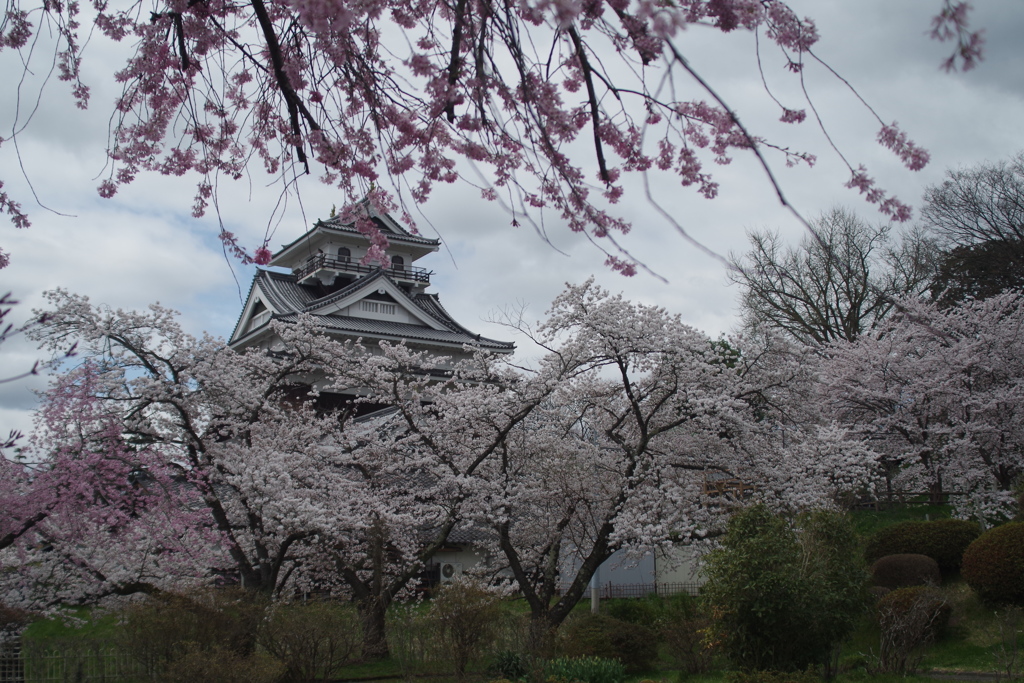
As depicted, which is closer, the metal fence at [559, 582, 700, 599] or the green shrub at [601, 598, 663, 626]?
the green shrub at [601, 598, 663, 626]

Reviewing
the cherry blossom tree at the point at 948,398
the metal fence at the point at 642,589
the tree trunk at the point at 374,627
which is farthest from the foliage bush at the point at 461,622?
the cherry blossom tree at the point at 948,398

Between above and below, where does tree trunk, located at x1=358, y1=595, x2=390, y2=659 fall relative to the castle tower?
below

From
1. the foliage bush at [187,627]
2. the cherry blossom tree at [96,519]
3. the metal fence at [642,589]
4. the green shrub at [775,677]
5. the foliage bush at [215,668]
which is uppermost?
the cherry blossom tree at [96,519]

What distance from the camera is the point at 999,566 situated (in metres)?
11.6

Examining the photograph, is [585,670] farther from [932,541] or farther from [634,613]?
[932,541]

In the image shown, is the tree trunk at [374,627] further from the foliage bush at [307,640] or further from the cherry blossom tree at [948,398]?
the cherry blossom tree at [948,398]

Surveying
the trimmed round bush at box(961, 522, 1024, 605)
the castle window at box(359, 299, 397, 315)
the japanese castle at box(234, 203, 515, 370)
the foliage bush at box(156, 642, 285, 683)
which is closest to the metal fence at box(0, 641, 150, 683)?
the foliage bush at box(156, 642, 285, 683)

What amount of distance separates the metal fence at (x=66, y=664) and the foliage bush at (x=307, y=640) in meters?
1.89

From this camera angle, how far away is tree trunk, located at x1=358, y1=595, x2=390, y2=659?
1113cm

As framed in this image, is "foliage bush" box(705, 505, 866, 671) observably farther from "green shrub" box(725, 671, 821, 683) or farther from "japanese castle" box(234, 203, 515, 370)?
"japanese castle" box(234, 203, 515, 370)

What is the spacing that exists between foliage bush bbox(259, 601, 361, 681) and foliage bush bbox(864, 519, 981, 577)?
9644mm

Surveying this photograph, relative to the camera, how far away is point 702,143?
156 inches

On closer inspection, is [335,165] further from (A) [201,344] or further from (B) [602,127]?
(A) [201,344]

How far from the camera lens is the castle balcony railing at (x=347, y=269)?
28.1 meters
